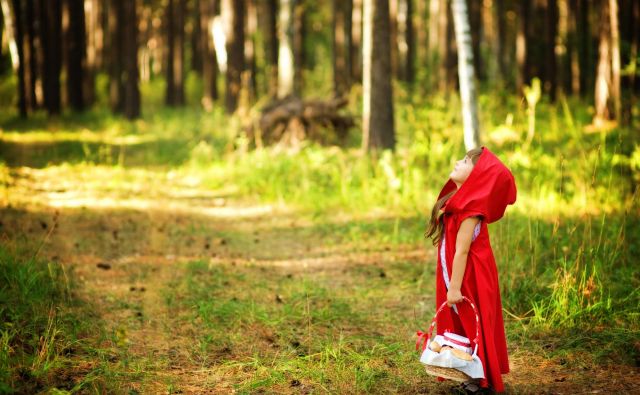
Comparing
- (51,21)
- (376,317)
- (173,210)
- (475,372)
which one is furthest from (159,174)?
(51,21)

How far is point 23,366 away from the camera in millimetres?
4051

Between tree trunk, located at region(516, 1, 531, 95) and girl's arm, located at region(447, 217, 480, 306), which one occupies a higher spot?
tree trunk, located at region(516, 1, 531, 95)

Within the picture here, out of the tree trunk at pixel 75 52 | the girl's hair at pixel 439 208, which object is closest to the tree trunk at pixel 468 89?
the girl's hair at pixel 439 208

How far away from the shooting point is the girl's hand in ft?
13.0

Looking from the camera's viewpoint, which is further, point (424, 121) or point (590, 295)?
point (424, 121)

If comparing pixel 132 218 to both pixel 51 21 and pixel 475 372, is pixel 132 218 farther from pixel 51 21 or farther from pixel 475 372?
pixel 51 21

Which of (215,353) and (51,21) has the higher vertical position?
(51,21)

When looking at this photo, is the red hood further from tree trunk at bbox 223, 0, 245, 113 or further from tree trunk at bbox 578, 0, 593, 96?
tree trunk at bbox 578, 0, 593, 96

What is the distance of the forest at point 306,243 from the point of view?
4625 millimetres

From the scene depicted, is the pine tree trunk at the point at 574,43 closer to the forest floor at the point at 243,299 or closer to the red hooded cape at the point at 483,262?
the forest floor at the point at 243,299

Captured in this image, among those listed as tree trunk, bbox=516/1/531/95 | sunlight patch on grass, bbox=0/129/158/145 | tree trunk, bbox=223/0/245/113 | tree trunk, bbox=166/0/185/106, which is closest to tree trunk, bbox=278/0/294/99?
tree trunk, bbox=223/0/245/113

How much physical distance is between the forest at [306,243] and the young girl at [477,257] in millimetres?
472

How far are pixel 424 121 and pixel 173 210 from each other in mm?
5991

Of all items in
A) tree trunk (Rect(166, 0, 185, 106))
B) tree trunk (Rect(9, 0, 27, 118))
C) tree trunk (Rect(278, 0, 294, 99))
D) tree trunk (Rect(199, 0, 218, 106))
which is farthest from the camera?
tree trunk (Rect(166, 0, 185, 106))
